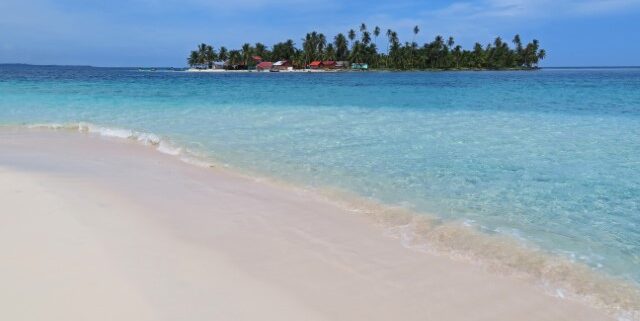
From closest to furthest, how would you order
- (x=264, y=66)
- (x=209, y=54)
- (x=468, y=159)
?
(x=468, y=159) < (x=264, y=66) < (x=209, y=54)

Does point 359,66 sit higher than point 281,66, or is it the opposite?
point 281,66

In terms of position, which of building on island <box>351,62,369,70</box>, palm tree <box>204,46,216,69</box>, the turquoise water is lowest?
the turquoise water

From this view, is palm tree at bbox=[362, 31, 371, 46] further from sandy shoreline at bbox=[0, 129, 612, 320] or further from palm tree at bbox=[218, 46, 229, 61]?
sandy shoreline at bbox=[0, 129, 612, 320]

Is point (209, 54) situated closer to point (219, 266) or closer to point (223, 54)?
point (223, 54)

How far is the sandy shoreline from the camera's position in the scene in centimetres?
313

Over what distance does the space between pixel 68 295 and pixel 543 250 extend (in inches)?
157

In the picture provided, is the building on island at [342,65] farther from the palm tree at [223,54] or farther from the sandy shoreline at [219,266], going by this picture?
the sandy shoreline at [219,266]

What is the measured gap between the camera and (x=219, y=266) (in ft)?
12.5

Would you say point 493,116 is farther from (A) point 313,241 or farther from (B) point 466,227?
(A) point 313,241

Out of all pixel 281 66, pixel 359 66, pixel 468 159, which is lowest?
pixel 468 159

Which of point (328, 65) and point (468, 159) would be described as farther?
point (328, 65)

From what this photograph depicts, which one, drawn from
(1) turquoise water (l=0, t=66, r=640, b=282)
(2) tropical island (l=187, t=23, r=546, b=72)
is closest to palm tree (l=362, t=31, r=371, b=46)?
(2) tropical island (l=187, t=23, r=546, b=72)

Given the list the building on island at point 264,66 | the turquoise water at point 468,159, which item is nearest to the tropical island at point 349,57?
the building on island at point 264,66

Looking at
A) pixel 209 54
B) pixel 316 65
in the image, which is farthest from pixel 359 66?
pixel 209 54
